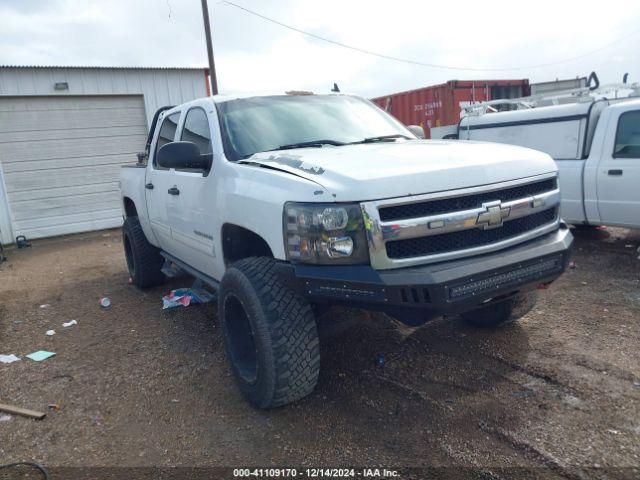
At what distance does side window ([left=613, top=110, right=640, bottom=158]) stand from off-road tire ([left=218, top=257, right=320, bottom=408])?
4.89 metres

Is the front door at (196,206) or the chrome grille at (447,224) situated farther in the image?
the front door at (196,206)

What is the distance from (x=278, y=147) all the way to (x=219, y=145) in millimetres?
420

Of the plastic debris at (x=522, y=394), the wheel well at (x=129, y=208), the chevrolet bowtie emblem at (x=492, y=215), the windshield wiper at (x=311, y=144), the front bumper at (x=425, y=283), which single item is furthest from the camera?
the wheel well at (x=129, y=208)

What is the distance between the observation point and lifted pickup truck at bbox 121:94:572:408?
2.54 meters

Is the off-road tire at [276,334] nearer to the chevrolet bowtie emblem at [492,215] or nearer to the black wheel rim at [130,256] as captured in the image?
the chevrolet bowtie emblem at [492,215]

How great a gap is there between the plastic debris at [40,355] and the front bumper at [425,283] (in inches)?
107

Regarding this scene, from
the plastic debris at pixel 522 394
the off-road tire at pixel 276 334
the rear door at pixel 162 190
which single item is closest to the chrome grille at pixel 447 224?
the off-road tire at pixel 276 334

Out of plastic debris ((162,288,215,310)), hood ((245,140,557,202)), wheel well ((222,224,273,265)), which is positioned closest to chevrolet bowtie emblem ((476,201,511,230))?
hood ((245,140,557,202))

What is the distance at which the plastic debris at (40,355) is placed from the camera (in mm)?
4265

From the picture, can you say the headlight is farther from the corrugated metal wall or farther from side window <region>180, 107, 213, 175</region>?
the corrugated metal wall

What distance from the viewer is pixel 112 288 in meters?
6.46

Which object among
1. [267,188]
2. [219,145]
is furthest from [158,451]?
[219,145]

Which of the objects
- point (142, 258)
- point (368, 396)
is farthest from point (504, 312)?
point (142, 258)

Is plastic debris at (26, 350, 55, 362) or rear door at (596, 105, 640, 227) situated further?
rear door at (596, 105, 640, 227)
